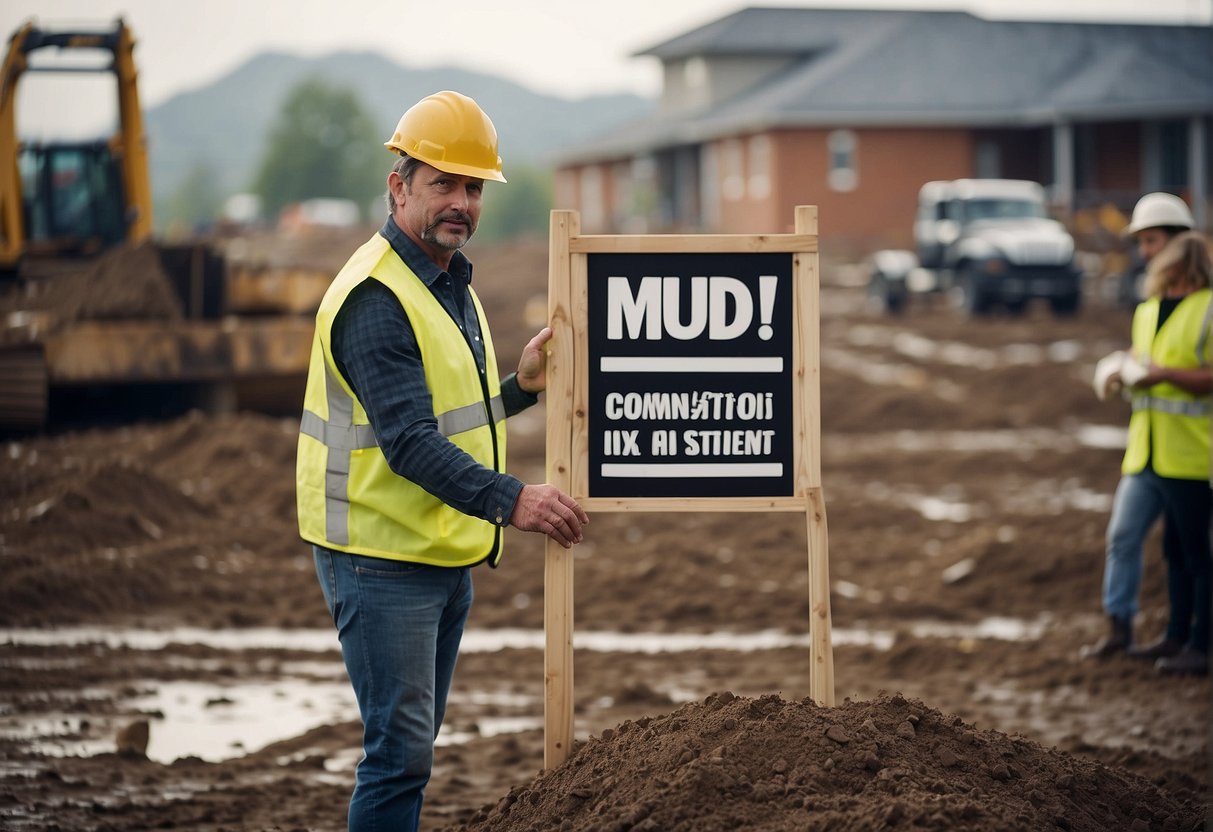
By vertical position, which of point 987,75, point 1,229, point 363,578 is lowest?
point 363,578

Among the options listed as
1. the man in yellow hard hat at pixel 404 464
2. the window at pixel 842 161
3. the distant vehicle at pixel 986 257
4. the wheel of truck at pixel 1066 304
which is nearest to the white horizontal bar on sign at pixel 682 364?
the man in yellow hard hat at pixel 404 464

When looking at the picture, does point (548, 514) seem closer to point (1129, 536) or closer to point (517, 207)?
point (1129, 536)

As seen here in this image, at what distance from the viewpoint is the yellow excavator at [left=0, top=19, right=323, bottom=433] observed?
14586 mm

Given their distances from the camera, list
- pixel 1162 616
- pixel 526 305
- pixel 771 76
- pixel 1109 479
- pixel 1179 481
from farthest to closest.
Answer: pixel 771 76
pixel 526 305
pixel 1109 479
pixel 1162 616
pixel 1179 481

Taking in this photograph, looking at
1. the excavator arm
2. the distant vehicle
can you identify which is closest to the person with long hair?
the excavator arm

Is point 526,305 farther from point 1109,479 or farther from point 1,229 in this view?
point 1109,479

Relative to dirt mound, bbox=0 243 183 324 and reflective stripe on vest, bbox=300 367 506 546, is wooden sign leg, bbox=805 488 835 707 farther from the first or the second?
dirt mound, bbox=0 243 183 324

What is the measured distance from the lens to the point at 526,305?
32.4 meters

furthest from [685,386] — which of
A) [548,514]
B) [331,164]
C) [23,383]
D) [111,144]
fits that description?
[331,164]

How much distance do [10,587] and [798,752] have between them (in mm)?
6690

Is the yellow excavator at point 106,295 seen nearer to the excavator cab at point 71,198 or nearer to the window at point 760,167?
the excavator cab at point 71,198

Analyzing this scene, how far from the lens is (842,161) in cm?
4288

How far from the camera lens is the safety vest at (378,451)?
420 centimetres

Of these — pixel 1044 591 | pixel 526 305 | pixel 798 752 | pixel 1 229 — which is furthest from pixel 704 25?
pixel 798 752
